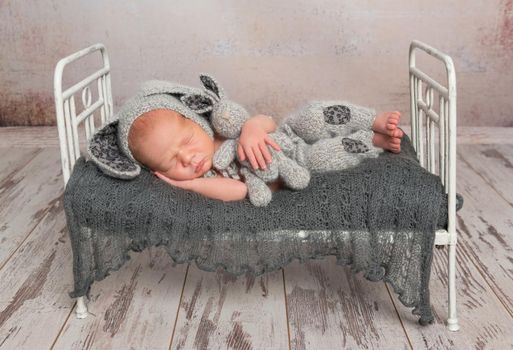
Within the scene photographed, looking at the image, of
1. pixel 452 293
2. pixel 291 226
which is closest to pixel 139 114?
pixel 291 226

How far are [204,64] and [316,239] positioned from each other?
1853 mm

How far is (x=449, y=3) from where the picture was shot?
3105mm

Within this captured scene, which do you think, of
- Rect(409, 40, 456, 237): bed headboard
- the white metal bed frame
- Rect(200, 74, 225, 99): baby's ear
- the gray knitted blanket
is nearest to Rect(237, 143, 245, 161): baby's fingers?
the gray knitted blanket

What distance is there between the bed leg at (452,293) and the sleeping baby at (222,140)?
0.33m

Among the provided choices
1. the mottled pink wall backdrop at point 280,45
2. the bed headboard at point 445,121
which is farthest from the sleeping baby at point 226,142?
the mottled pink wall backdrop at point 280,45

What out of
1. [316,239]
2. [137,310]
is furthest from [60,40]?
[316,239]

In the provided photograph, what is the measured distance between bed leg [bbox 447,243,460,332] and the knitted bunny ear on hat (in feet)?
2.14

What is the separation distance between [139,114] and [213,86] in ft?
0.83

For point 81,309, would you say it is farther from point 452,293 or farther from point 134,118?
point 452,293

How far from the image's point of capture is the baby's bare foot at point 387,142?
1.74 meters

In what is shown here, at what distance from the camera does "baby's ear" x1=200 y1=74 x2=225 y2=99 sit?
1.76 m

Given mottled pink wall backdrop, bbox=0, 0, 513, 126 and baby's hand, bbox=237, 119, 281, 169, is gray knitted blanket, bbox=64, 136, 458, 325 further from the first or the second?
mottled pink wall backdrop, bbox=0, 0, 513, 126

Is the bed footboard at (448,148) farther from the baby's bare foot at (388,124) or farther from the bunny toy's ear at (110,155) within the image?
the bunny toy's ear at (110,155)

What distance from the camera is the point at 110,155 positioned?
1.65 m
